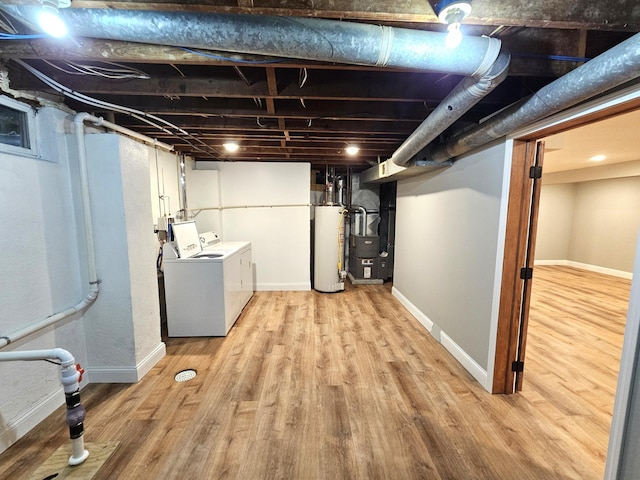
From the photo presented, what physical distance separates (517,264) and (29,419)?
358 centimetres

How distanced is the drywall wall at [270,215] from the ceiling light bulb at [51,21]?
3.55 meters

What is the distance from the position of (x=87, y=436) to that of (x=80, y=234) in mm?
1418

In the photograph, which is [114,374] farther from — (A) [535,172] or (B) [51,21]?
(A) [535,172]

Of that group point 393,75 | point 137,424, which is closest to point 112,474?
point 137,424

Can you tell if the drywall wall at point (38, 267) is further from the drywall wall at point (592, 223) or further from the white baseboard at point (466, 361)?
the drywall wall at point (592, 223)

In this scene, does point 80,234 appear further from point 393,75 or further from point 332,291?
point 332,291

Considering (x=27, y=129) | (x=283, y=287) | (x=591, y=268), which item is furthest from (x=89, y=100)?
(x=591, y=268)

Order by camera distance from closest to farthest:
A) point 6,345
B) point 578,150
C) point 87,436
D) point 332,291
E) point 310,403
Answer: point 6,345
point 87,436
point 310,403
point 578,150
point 332,291

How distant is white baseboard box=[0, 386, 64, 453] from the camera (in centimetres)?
165

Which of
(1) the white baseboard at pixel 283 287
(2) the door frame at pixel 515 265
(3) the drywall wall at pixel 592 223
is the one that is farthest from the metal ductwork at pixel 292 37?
(3) the drywall wall at pixel 592 223

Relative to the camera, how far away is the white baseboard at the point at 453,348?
229cm

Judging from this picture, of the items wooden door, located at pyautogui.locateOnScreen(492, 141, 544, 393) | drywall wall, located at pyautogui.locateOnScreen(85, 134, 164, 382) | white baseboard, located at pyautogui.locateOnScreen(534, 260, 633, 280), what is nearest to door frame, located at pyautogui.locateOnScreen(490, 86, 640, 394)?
wooden door, located at pyautogui.locateOnScreen(492, 141, 544, 393)

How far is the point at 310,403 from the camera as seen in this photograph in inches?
80.8

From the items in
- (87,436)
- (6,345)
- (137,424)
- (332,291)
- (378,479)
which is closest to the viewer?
(378,479)
